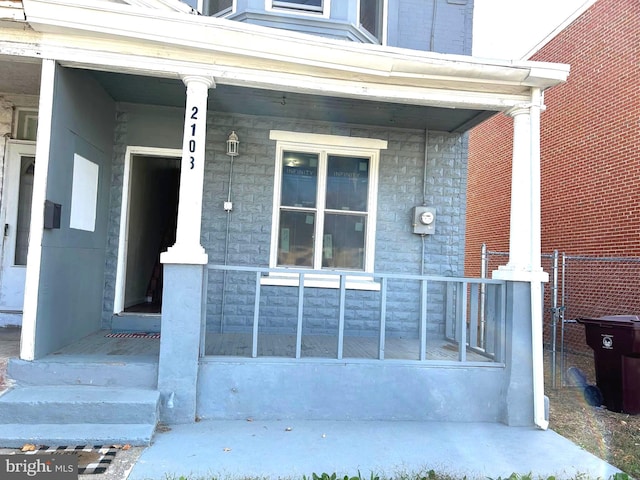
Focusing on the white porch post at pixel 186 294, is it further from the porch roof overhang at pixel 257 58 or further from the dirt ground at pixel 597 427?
the dirt ground at pixel 597 427

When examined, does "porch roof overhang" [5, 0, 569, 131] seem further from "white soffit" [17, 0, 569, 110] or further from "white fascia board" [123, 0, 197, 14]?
"white fascia board" [123, 0, 197, 14]

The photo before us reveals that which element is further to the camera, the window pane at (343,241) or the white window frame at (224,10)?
the window pane at (343,241)

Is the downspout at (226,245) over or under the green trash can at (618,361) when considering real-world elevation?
over

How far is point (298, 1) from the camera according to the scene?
5.64m

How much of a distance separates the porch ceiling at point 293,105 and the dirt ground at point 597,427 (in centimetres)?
358

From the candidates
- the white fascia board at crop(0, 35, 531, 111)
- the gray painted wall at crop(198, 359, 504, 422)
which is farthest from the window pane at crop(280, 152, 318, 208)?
the gray painted wall at crop(198, 359, 504, 422)

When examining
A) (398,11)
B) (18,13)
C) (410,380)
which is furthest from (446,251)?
(18,13)

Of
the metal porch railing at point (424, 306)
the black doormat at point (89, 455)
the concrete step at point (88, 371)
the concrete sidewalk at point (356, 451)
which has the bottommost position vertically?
the concrete sidewalk at point (356, 451)

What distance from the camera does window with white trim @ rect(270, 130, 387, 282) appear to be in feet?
20.1

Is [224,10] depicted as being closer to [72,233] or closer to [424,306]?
[72,233]

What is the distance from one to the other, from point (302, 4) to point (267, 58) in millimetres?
1768

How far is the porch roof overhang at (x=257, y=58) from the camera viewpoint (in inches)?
157

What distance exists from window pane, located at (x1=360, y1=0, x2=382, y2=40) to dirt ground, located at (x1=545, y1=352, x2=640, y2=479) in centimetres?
521

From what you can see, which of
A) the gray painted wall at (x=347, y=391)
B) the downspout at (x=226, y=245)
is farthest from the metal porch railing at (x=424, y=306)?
the gray painted wall at (x=347, y=391)
